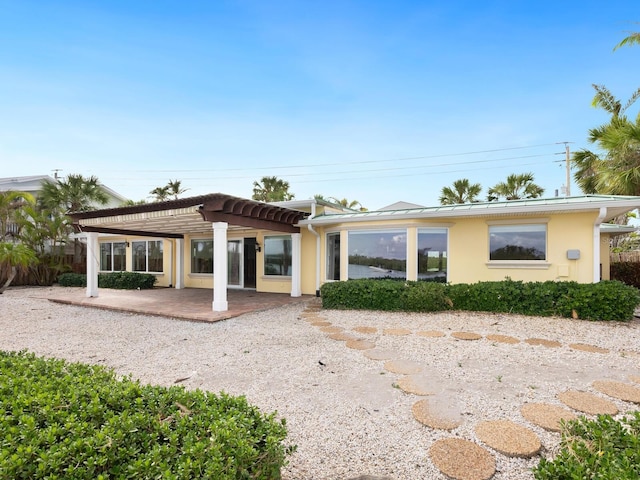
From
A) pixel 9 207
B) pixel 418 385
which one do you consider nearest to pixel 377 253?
pixel 418 385

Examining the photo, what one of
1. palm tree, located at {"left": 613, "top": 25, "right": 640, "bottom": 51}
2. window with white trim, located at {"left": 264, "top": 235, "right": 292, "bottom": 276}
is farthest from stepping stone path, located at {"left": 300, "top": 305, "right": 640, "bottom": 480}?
palm tree, located at {"left": 613, "top": 25, "right": 640, "bottom": 51}

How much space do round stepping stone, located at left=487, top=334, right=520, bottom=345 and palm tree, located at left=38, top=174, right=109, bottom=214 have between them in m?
20.9

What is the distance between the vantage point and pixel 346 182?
103 feet

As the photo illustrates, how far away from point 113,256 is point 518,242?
1938cm

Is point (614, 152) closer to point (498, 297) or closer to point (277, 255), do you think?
point (498, 297)

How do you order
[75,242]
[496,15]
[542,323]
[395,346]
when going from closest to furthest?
[395,346] < [542,323] < [496,15] < [75,242]

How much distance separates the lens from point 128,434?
1.83 meters

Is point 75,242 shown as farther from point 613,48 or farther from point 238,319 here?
point 613,48

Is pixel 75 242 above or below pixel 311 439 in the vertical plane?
above

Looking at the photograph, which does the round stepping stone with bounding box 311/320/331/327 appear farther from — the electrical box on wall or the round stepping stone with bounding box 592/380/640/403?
the electrical box on wall

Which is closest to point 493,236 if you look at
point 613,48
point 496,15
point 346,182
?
point 496,15

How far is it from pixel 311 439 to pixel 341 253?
8385mm

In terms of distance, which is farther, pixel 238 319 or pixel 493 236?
pixel 493 236

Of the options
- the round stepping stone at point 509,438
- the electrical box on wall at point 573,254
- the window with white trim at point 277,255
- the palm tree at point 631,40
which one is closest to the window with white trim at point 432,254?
the electrical box on wall at point 573,254
